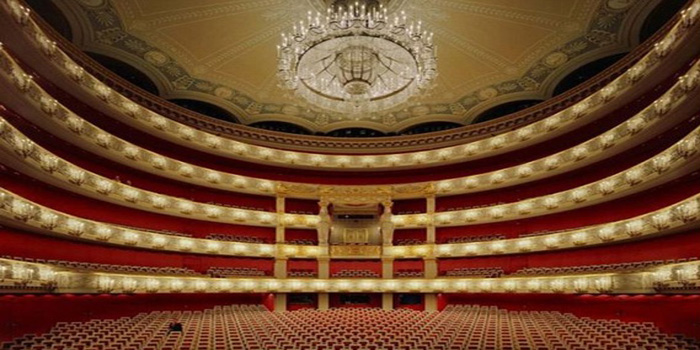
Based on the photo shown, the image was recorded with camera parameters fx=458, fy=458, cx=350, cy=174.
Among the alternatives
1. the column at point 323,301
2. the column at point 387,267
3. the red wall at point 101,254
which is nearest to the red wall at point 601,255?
the column at point 387,267

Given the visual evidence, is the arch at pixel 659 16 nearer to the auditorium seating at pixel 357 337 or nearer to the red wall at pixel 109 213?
the auditorium seating at pixel 357 337

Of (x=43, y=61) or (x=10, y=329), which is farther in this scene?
(x=43, y=61)

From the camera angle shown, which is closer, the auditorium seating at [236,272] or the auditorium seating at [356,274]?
the auditorium seating at [236,272]

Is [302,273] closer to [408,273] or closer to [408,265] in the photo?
[408,273]

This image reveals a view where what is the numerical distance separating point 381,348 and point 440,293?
47.3 ft

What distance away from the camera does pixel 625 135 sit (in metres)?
16.6

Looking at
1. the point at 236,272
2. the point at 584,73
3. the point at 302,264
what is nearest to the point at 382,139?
the point at 302,264

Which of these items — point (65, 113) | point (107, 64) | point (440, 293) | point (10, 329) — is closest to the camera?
point (10, 329)

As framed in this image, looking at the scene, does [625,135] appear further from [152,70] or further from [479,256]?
[152,70]

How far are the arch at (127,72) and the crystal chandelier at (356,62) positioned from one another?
1025 cm

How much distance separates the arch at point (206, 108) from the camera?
23906mm

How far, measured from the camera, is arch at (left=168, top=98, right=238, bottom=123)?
78.4ft

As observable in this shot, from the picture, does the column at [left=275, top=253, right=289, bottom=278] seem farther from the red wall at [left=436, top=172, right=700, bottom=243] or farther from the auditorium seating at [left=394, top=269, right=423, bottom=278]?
the red wall at [left=436, top=172, right=700, bottom=243]

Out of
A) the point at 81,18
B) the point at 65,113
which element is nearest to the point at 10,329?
the point at 65,113
